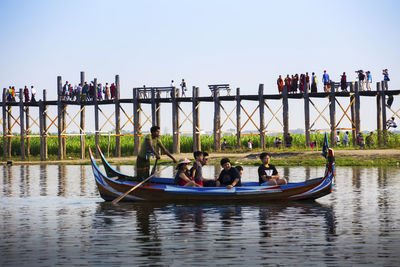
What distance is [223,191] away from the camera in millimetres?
19703

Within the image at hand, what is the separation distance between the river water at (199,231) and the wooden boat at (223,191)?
0.87 feet

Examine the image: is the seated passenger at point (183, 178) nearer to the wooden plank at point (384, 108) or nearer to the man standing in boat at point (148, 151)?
the man standing in boat at point (148, 151)

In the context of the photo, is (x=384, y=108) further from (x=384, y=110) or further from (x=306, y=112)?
(x=306, y=112)

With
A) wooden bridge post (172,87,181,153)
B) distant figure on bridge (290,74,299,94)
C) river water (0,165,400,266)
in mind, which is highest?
distant figure on bridge (290,74,299,94)

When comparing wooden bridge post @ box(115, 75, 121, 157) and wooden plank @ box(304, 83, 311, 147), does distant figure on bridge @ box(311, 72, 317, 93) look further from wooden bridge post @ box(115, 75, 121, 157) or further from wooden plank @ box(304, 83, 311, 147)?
wooden bridge post @ box(115, 75, 121, 157)

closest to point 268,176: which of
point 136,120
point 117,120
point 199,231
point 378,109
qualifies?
point 199,231

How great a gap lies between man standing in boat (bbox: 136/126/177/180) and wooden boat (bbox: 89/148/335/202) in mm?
374

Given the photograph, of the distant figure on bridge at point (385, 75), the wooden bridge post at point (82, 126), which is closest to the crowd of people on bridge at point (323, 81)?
the distant figure on bridge at point (385, 75)

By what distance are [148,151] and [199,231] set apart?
5.00 metres

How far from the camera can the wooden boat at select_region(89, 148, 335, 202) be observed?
19.8 m

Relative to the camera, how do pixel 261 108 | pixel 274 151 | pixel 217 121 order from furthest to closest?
1. pixel 217 121
2. pixel 261 108
3. pixel 274 151

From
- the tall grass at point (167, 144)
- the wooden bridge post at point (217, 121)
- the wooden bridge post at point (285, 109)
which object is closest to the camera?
the wooden bridge post at point (285, 109)

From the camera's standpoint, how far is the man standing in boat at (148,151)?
63.7ft

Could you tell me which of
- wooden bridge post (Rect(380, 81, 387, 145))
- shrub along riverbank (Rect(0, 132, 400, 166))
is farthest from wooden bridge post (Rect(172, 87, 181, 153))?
wooden bridge post (Rect(380, 81, 387, 145))
